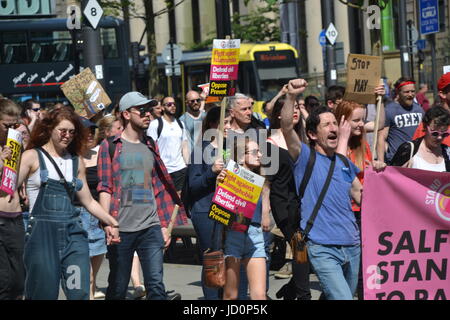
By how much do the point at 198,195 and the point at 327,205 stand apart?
1122mm

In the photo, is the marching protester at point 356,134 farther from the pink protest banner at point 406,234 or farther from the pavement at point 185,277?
the pavement at point 185,277

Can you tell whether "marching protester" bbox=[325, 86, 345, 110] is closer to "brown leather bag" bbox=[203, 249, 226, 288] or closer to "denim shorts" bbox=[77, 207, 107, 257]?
"denim shorts" bbox=[77, 207, 107, 257]

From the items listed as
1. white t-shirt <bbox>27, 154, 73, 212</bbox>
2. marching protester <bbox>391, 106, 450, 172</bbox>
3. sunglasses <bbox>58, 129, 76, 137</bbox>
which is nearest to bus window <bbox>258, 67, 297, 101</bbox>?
marching protester <bbox>391, 106, 450, 172</bbox>

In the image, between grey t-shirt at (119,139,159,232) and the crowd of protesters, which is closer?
the crowd of protesters

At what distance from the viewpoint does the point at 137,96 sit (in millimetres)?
7477

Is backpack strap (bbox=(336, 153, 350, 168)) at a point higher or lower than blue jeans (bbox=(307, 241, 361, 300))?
higher

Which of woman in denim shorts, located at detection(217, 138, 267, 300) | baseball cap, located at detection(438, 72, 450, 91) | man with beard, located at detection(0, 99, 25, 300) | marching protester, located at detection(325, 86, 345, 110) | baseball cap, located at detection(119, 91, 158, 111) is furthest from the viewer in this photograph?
marching protester, located at detection(325, 86, 345, 110)

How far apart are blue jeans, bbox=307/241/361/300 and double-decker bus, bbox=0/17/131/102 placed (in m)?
27.3

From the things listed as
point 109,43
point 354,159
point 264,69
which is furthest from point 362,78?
point 109,43

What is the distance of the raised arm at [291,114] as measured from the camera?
635cm

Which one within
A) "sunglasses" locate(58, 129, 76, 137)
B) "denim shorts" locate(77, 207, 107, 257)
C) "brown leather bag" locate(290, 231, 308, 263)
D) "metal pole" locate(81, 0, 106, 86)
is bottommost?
"denim shorts" locate(77, 207, 107, 257)

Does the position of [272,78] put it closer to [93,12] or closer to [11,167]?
[93,12]

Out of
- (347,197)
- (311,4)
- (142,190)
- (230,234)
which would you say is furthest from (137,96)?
(311,4)

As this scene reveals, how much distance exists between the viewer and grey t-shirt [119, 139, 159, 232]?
7.29m
